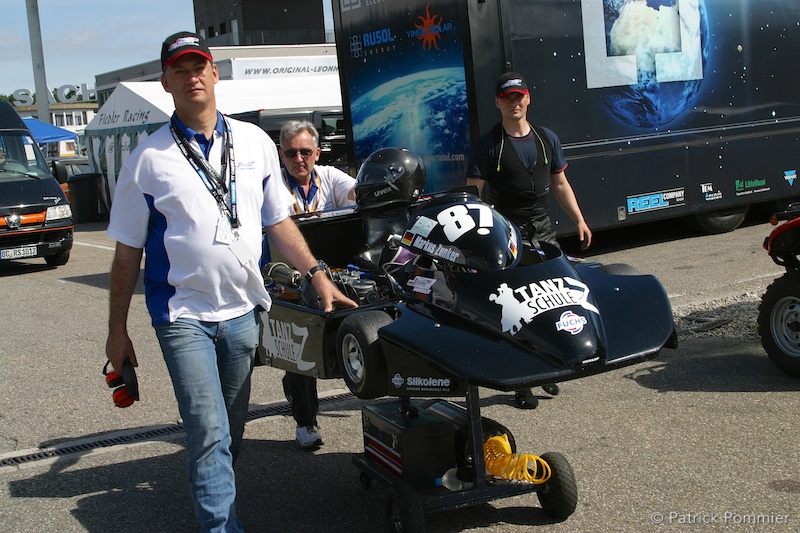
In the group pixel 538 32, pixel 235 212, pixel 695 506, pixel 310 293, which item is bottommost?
pixel 695 506

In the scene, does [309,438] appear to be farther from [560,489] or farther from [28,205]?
[28,205]

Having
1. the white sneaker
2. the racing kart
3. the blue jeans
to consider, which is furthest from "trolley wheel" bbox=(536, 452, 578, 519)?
the white sneaker

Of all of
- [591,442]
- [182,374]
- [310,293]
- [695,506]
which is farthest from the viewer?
[591,442]

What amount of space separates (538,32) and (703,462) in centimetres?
712

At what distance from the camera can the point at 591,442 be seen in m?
5.09

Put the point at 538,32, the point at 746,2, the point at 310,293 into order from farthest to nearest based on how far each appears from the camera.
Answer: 1. the point at 746,2
2. the point at 538,32
3. the point at 310,293

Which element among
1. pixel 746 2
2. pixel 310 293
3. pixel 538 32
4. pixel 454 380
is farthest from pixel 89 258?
pixel 454 380

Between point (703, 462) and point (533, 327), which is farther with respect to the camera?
point (703, 462)

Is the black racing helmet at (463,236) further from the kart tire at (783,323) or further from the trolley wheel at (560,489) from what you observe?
the kart tire at (783,323)

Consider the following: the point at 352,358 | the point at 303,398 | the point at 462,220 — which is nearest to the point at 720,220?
the point at 303,398

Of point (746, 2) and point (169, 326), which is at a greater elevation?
point (746, 2)

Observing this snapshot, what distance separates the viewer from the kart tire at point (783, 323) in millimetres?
5898

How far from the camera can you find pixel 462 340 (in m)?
3.67

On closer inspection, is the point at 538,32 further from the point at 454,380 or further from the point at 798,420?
the point at 454,380
